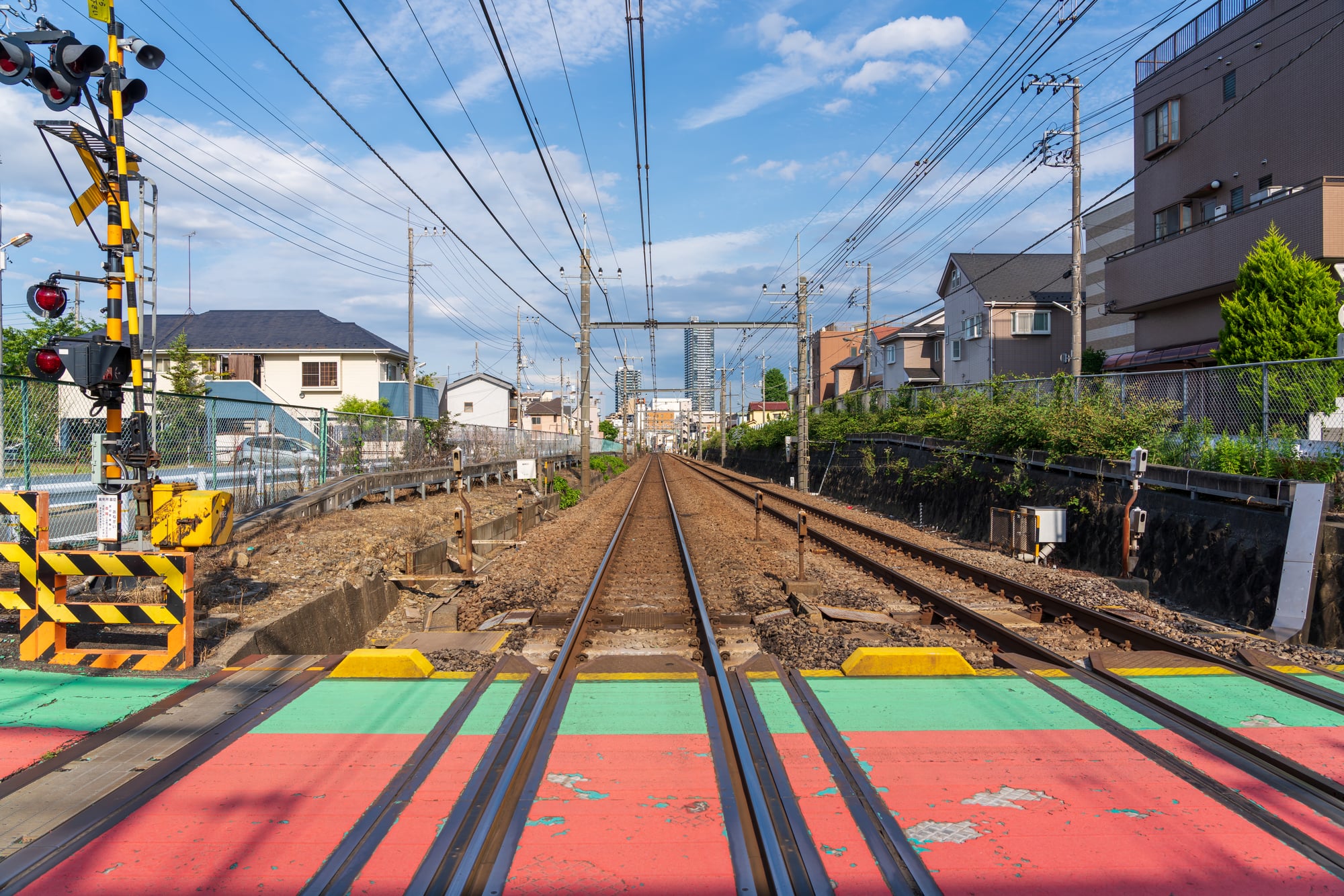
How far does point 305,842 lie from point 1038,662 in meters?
5.01

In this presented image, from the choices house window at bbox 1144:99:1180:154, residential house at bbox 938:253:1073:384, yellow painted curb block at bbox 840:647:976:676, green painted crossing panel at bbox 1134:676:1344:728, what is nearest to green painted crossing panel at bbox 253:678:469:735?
yellow painted curb block at bbox 840:647:976:676

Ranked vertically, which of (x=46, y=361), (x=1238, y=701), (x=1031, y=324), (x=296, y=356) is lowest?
(x=1238, y=701)

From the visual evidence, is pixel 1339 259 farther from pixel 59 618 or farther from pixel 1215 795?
pixel 59 618

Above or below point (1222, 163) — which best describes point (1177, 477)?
below

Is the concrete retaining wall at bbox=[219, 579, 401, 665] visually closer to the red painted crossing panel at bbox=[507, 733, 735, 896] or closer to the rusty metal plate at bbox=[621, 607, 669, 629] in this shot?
the rusty metal plate at bbox=[621, 607, 669, 629]

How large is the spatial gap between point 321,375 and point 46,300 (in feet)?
116

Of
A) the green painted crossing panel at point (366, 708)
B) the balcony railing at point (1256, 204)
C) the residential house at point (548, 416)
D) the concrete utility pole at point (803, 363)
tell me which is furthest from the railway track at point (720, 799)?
the residential house at point (548, 416)

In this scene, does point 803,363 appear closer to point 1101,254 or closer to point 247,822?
point 1101,254

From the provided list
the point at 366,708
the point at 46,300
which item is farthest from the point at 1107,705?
the point at 46,300

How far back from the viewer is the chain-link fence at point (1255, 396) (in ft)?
33.5

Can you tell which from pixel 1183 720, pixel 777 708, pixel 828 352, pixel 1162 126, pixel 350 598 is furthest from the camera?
pixel 828 352

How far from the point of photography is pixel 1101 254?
39.2m

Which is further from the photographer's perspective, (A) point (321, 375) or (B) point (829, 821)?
(A) point (321, 375)

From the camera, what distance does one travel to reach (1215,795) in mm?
3693
